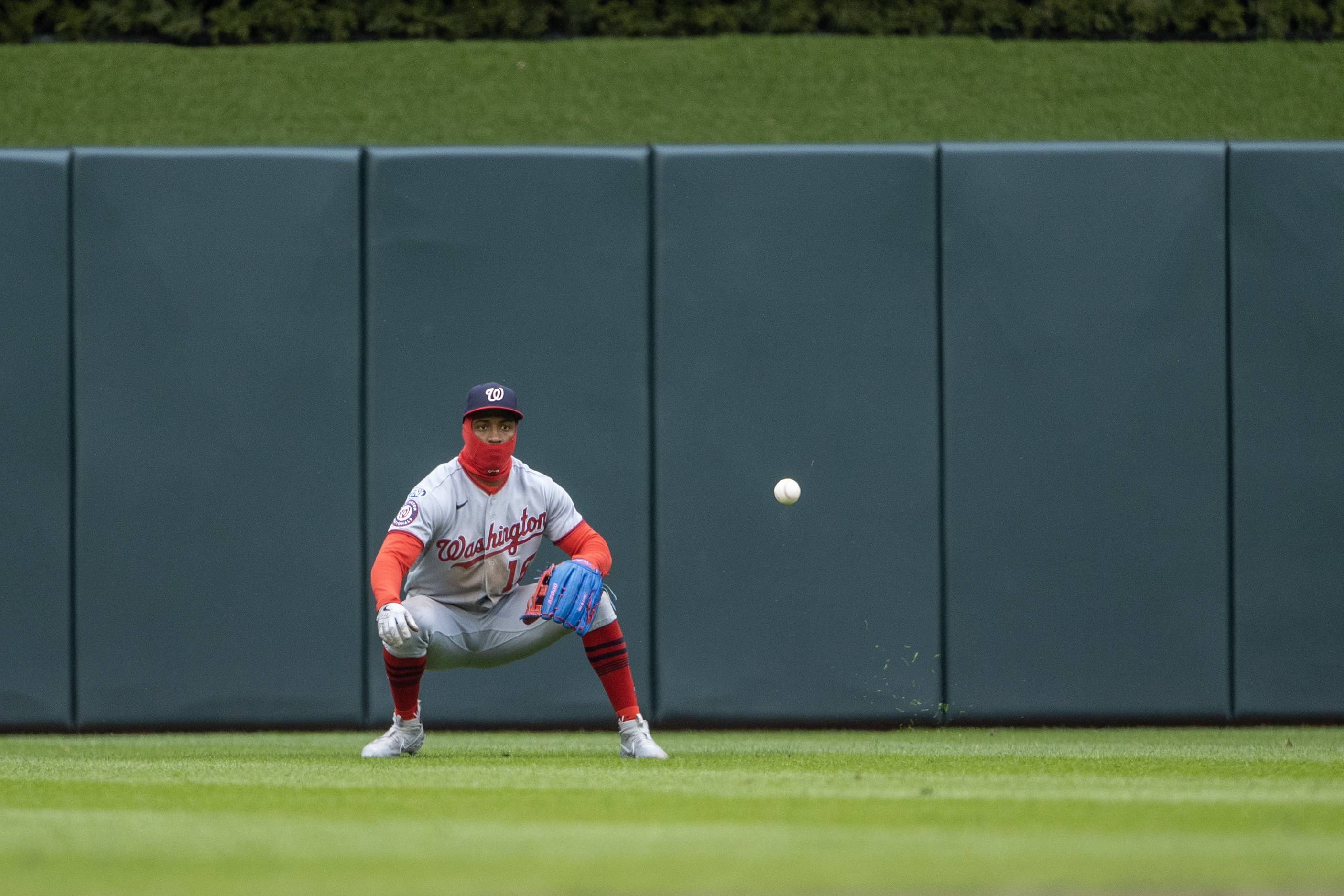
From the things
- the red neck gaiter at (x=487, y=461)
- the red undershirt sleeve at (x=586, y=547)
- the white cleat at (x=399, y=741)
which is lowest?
the white cleat at (x=399, y=741)

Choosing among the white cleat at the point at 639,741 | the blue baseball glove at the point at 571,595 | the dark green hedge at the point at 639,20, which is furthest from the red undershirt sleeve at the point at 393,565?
the dark green hedge at the point at 639,20

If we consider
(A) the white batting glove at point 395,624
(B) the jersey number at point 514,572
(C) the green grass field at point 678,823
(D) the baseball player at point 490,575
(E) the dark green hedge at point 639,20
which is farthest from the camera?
(E) the dark green hedge at point 639,20

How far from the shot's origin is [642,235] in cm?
667

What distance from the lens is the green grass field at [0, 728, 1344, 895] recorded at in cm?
235

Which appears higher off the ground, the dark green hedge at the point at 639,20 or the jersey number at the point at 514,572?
the dark green hedge at the point at 639,20

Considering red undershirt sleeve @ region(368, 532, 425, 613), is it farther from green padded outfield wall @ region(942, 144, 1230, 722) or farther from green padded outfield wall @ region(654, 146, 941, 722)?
green padded outfield wall @ region(942, 144, 1230, 722)

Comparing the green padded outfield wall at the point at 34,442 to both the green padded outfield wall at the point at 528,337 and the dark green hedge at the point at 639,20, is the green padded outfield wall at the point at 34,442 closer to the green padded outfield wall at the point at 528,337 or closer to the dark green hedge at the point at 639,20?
the green padded outfield wall at the point at 528,337

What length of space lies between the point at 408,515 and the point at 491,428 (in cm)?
40

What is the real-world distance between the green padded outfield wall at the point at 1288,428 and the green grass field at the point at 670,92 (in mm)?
1657

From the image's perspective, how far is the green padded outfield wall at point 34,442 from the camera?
21.3ft

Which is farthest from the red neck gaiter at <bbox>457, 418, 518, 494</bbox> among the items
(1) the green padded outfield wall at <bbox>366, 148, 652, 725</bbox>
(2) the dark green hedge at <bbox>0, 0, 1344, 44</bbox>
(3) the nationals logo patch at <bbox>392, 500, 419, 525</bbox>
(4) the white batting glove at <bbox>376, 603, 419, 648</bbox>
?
(2) the dark green hedge at <bbox>0, 0, 1344, 44</bbox>

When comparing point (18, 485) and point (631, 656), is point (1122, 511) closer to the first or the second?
point (631, 656)

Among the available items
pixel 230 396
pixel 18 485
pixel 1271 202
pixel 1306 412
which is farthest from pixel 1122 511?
pixel 18 485

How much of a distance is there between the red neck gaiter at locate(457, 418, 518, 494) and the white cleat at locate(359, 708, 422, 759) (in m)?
0.83
